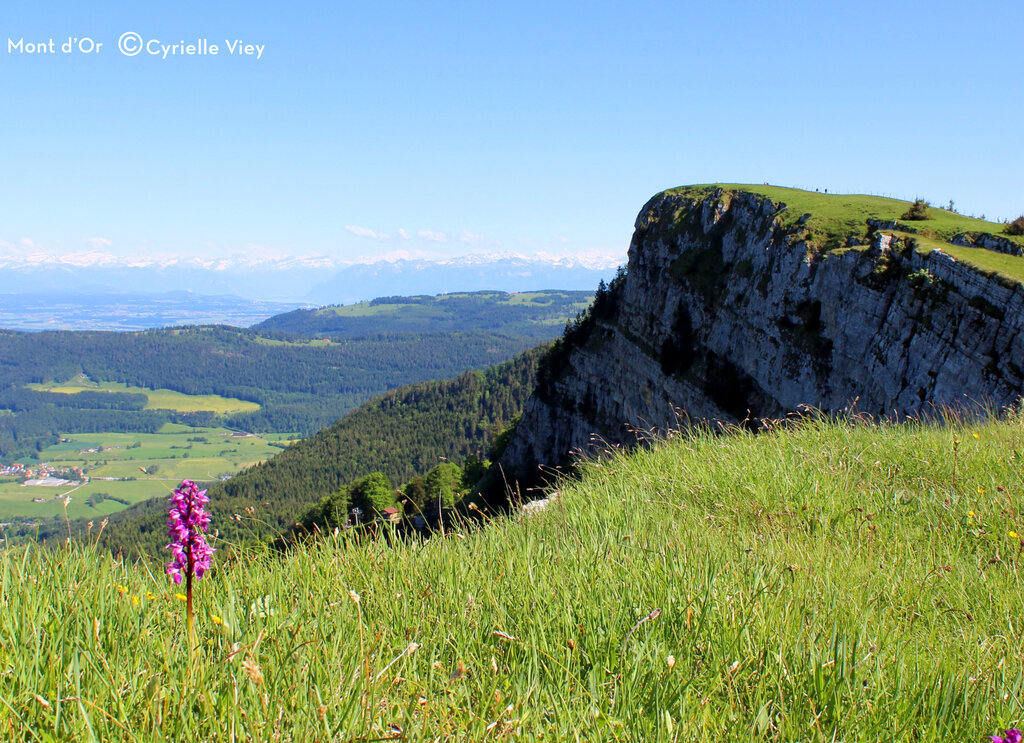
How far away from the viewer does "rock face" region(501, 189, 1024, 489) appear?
59.6 ft

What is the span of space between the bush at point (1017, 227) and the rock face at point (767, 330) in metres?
2.94

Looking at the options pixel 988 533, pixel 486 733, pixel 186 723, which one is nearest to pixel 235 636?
pixel 186 723

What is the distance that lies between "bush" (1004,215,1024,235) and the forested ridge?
91532 millimetres

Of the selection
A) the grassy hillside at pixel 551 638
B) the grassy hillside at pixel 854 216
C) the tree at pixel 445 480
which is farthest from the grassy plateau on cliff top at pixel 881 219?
the tree at pixel 445 480

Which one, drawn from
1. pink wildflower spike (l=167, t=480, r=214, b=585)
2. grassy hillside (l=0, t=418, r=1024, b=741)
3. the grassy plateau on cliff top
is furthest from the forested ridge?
pink wildflower spike (l=167, t=480, r=214, b=585)

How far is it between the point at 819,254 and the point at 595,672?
2708 centimetres

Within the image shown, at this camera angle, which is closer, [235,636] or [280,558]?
[235,636]

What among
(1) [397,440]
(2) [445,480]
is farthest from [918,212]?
(1) [397,440]

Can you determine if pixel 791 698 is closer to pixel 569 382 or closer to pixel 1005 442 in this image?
pixel 1005 442

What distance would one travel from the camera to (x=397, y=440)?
131750mm

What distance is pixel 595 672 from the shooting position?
2236mm

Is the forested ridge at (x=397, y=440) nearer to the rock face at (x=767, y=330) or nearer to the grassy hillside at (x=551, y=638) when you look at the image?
the rock face at (x=767, y=330)

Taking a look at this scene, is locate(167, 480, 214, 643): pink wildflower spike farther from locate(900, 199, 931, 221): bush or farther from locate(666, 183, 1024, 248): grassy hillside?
locate(900, 199, 931, 221): bush

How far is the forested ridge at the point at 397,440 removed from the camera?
115m
